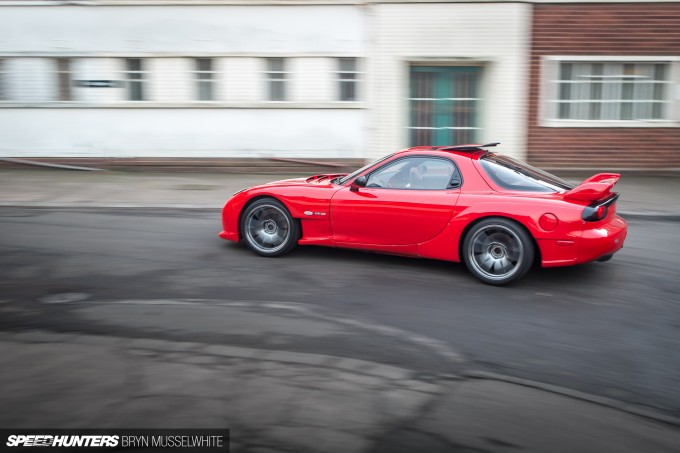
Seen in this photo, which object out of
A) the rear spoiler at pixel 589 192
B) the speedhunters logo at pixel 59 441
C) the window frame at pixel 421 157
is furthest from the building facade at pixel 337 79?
the speedhunters logo at pixel 59 441

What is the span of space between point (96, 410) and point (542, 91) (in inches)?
506

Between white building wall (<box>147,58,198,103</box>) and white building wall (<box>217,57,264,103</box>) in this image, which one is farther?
white building wall (<box>147,58,198,103</box>)

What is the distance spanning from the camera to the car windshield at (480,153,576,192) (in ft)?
20.6

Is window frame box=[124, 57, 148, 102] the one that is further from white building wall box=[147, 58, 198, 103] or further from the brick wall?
the brick wall

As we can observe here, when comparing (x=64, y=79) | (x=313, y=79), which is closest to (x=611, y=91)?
(x=313, y=79)

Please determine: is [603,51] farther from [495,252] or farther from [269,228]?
→ [269,228]

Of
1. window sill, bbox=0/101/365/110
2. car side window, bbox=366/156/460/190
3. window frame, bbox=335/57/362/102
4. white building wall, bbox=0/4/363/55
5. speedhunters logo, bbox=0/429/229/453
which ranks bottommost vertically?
speedhunters logo, bbox=0/429/229/453

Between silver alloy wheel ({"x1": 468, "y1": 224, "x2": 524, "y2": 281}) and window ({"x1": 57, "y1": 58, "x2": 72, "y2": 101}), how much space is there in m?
12.3

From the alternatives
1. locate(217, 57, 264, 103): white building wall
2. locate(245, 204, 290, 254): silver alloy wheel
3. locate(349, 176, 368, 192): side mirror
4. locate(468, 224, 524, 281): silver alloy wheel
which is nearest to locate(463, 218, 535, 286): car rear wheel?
locate(468, 224, 524, 281): silver alloy wheel

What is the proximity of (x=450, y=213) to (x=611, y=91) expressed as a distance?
33.3 feet

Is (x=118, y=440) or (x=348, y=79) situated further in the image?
(x=348, y=79)

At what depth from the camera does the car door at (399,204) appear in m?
6.40

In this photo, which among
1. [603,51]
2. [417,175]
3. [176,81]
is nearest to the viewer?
[417,175]

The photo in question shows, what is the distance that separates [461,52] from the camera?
47.2 feet
